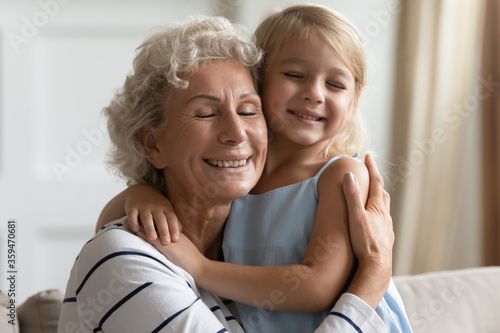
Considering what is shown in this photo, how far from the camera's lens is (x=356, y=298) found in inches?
51.0

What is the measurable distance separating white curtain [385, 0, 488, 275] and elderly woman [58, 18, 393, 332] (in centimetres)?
180

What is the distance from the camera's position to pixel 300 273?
1.33 metres

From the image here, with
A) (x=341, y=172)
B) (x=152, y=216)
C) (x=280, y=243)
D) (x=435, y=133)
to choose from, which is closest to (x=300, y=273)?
(x=280, y=243)

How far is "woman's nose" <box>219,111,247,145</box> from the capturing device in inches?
Answer: 55.0

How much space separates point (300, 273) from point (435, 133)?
207 cm

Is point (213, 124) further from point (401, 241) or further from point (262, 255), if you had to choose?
point (401, 241)

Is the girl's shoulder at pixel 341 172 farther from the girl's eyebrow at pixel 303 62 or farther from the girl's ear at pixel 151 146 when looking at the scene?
the girl's ear at pixel 151 146

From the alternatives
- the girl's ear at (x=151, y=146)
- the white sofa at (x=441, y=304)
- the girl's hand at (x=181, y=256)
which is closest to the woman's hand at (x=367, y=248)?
the girl's hand at (x=181, y=256)

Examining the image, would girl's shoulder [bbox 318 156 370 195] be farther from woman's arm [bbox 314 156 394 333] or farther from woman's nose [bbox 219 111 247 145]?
woman's nose [bbox 219 111 247 145]

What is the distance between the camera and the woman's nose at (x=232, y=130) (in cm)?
140

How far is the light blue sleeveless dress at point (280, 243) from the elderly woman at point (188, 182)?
0.06m

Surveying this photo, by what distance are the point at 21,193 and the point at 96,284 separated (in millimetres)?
2161

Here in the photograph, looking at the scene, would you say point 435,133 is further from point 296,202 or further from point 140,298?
point 140,298

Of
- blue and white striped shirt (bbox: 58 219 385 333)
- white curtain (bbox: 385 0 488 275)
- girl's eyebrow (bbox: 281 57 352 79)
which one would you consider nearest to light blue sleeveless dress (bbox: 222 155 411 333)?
blue and white striped shirt (bbox: 58 219 385 333)
